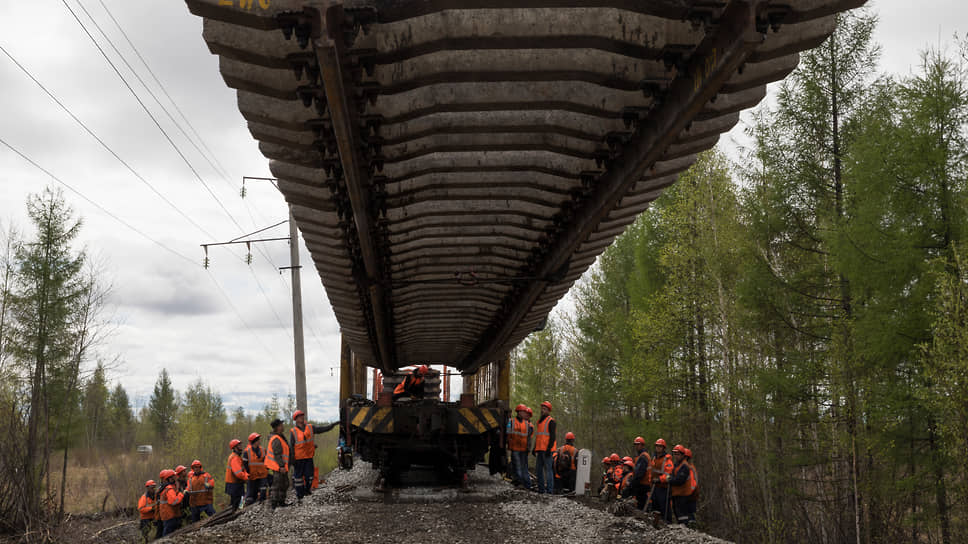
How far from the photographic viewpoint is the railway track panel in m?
3.37

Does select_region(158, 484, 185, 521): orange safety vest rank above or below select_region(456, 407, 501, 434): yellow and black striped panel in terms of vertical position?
below

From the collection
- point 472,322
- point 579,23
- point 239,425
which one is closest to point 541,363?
point 472,322

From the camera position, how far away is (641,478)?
35.0 feet

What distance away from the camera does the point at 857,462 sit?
38.0ft

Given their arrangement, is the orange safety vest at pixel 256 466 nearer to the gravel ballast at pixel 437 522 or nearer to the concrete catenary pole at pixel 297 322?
the gravel ballast at pixel 437 522

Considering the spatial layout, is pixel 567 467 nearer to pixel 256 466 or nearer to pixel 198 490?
pixel 256 466

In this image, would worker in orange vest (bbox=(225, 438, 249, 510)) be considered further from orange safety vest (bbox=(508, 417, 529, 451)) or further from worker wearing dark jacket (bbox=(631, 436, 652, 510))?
worker wearing dark jacket (bbox=(631, 436, 652, 510))

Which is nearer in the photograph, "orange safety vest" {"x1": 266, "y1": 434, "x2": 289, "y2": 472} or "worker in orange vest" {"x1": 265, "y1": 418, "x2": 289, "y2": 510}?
"worker in orange vest" {"x1": 265, "y1": 418, "x2": 289, "y2": 510}

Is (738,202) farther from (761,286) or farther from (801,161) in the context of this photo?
(761,286)

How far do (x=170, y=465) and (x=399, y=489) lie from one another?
2114 cm

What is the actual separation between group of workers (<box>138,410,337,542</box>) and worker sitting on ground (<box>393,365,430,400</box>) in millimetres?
1395

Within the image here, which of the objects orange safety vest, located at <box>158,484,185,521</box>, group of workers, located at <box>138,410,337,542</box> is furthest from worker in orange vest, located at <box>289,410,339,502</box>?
orange safety vest, located at <box>158,484,185,521</box>

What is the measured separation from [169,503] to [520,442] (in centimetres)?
566

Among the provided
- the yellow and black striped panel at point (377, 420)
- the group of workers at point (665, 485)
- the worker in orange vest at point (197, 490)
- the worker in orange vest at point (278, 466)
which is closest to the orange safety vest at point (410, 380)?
the yellow and black striped panel at point (377, 420)
